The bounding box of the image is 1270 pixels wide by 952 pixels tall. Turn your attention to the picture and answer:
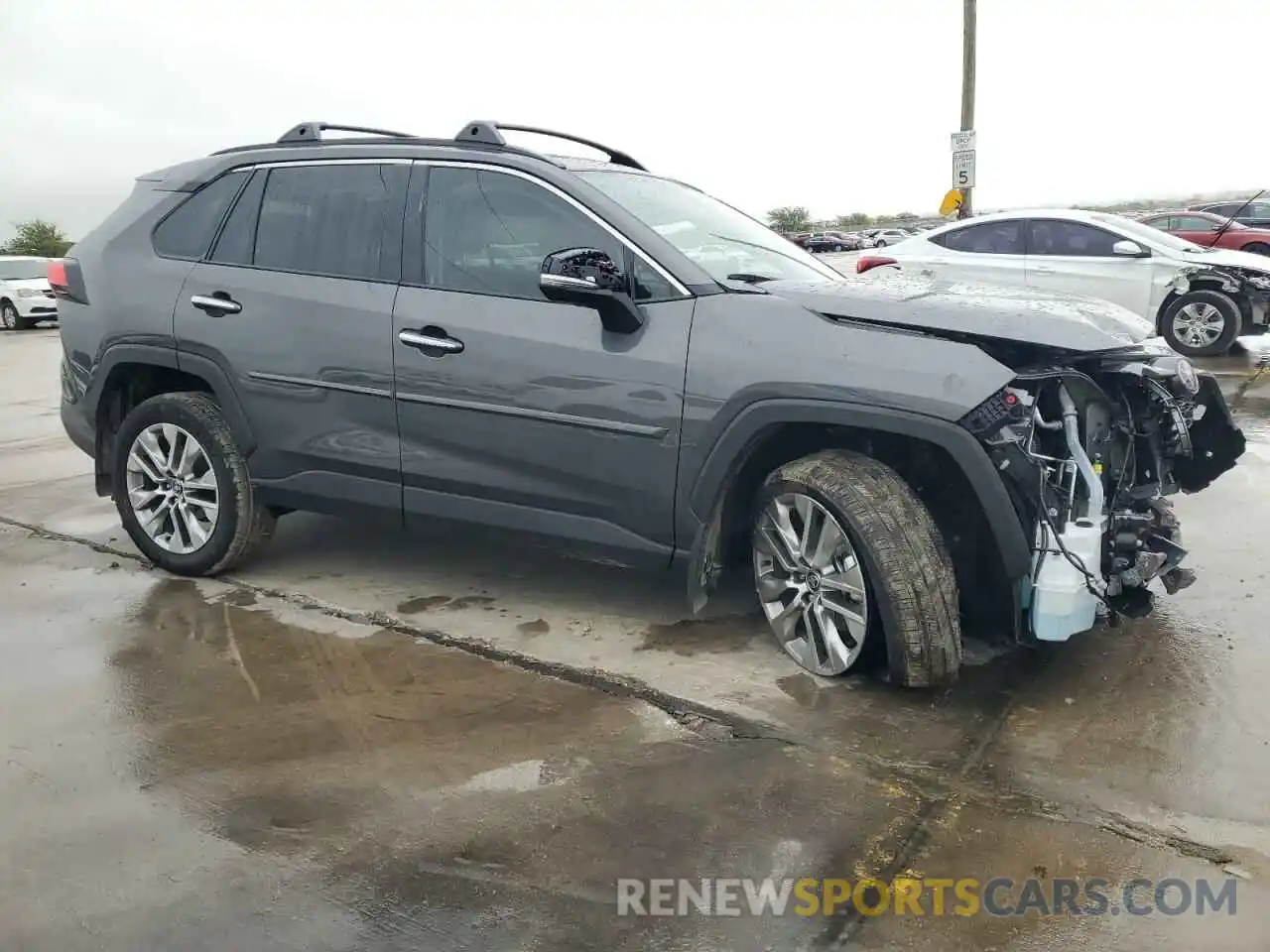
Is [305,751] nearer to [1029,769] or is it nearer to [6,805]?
[6,805]

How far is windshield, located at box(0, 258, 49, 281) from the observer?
21.4 m

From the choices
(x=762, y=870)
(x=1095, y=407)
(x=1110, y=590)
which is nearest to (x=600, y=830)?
(x=762, y=870)

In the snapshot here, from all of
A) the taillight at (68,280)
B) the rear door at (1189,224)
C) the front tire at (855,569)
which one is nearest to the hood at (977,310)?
the front tire at (855,569)

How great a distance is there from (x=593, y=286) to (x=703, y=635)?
1364mm

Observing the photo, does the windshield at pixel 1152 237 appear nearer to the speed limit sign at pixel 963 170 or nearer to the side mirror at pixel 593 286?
the speed limit sign at pixel 963 170

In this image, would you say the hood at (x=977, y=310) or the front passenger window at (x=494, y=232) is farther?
the front passenger window at (x=494, y=232)

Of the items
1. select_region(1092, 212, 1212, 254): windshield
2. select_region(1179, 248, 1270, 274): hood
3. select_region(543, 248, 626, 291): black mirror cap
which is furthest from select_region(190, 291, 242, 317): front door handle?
select_region(1179, 248, 1270, 274): hood

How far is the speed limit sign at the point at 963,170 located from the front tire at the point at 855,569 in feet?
48.3

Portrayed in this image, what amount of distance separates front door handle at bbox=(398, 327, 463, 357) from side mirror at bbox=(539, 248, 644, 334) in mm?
474

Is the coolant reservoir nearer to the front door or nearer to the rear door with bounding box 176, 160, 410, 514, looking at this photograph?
the front door

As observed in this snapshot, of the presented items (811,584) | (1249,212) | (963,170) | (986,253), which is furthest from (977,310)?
(1249,212)

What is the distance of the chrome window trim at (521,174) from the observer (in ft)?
12.2

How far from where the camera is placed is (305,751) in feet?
10.8

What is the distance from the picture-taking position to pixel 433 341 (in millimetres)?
4016
